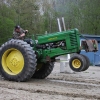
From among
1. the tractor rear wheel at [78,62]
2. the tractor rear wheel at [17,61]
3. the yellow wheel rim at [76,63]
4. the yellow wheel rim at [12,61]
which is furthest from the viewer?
the yellow wheel rim at [76,63]

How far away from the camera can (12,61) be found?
994cm

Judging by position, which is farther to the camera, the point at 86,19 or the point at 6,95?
the point at 86,19

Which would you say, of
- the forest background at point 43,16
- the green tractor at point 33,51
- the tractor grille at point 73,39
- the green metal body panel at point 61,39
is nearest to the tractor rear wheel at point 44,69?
the green tractor at point 33,51

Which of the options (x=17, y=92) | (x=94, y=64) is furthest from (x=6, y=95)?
(x=94, y=64)

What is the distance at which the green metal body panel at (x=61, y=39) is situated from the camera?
9.50 meters

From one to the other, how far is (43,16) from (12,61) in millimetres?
49878

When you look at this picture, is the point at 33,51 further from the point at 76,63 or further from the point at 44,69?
the point at 76,63

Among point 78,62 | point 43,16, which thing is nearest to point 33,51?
point 78,62

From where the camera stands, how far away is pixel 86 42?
943 centimetres

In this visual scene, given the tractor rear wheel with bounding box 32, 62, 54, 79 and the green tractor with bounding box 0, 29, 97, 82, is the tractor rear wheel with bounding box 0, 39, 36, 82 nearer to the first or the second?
the green tractor with bounding box 0, 29, 97, 82

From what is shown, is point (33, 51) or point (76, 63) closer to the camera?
point (33, 51)

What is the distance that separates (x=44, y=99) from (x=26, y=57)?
3021 mm

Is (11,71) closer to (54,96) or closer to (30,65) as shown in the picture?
(30,65)

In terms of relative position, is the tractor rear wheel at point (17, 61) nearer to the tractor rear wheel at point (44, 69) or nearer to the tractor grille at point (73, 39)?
the tractor rear wheel at point (44, 69)
